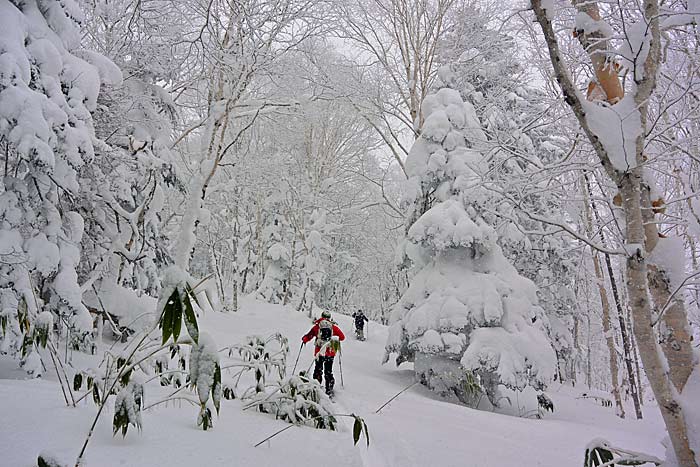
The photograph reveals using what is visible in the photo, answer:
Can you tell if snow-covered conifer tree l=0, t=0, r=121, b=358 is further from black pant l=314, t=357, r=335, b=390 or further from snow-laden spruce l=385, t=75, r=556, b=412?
snow-laden spruce l=385, t=75, r=556, b=412

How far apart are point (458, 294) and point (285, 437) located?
693 centimetres

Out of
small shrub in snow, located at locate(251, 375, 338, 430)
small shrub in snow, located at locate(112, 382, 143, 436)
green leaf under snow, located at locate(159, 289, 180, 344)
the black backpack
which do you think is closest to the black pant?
the black backpack

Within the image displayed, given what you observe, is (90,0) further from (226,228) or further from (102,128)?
(226,228)

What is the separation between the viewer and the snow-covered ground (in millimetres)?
2125

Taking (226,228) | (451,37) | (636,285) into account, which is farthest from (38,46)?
(226,228)

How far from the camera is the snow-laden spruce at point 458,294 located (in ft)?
28.0

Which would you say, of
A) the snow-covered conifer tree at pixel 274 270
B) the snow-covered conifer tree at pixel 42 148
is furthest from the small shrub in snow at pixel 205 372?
the snow-covered conifer tree at pixel 274 270

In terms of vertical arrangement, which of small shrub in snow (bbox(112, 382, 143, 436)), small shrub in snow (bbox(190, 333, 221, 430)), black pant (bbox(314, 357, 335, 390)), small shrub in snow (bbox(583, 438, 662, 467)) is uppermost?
small shrub in snow (bbox(190, 333, 221, 430))

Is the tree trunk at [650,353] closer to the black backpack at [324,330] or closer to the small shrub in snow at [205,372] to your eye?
the small shrub in snow at [205,372]

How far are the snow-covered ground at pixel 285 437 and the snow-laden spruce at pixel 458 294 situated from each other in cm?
131

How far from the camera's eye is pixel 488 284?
944 centimetres

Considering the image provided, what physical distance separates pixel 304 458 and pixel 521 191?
2709 mm

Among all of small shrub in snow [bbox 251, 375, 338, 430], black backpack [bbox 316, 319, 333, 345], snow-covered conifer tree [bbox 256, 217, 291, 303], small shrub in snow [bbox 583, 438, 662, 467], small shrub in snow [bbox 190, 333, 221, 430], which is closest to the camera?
small shrub in snow [bbox 190, 333, 221, 430]

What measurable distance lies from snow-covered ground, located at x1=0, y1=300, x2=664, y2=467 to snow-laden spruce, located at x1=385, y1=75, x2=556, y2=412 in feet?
4.30
